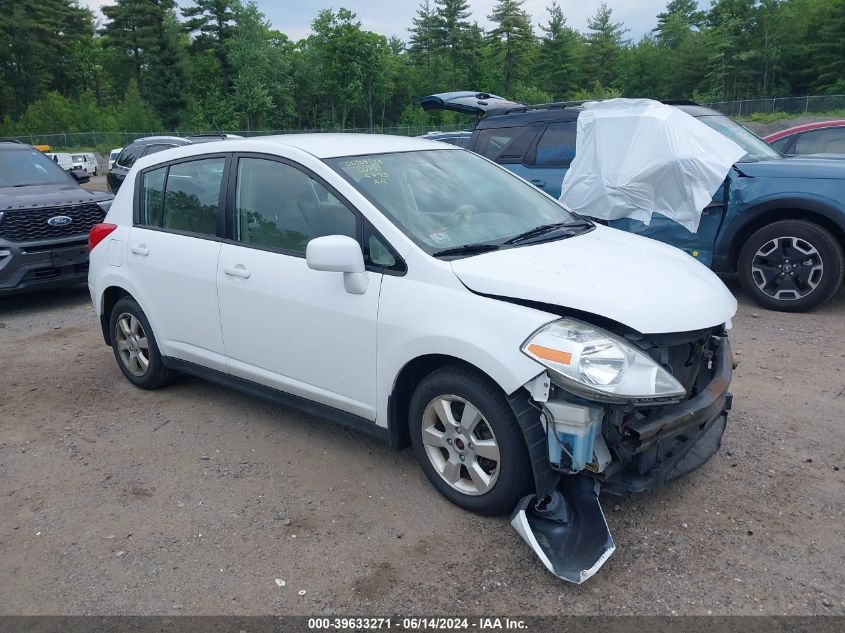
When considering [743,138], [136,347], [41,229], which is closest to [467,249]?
[136,347]

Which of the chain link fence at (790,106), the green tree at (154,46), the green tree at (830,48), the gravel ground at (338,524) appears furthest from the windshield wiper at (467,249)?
the green tree at (154,46)

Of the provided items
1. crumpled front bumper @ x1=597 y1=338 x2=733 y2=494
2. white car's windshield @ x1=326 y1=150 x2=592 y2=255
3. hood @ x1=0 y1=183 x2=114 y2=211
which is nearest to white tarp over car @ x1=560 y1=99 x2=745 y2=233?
white car's windshield @ x1=326 y1=150 x2=592 y2=255

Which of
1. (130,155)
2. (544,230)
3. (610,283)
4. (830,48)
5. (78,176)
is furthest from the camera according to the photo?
(830,48)

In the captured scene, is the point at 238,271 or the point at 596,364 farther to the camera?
the point at 238,271

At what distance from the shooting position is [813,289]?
21.3ft

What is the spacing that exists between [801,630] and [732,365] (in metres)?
1.44

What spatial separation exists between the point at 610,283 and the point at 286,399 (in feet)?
6.69

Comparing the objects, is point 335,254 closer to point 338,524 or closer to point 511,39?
point 338,524

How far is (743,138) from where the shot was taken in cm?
758

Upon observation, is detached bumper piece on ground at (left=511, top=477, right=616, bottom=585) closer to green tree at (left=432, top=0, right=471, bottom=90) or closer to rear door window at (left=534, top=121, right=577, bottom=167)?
rear door window at (left=534, top=121, right=577, bottom=167)

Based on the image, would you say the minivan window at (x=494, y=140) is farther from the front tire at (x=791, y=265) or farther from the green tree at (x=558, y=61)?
the green tree at (x=558, y=61)

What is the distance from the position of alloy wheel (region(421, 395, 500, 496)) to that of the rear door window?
5.11 m

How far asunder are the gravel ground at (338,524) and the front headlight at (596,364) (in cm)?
77

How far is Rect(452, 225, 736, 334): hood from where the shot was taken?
120 inches
